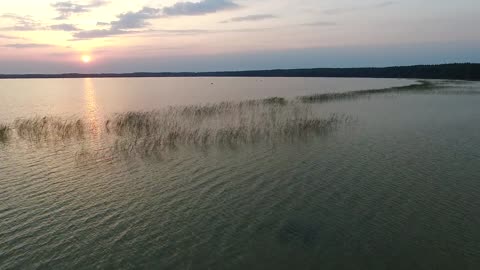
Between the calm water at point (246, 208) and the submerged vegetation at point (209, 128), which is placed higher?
the submerged vegetation at point (209, 128)

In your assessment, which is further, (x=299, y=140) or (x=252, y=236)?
(x=299, y=140)

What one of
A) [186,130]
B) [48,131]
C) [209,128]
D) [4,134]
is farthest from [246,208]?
[4,134]

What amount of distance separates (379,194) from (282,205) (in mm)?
3639

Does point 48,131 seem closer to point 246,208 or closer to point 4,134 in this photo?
point 4,134

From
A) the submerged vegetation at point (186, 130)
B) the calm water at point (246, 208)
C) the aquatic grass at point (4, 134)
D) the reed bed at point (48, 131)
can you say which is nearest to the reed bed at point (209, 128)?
the submerged vegetation at point (186, 130)

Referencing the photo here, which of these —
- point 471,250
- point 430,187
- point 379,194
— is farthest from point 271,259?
point 430,187

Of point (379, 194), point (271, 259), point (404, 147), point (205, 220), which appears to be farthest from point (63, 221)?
point (404, 147)

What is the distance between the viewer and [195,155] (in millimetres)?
19766

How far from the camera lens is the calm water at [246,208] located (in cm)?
927

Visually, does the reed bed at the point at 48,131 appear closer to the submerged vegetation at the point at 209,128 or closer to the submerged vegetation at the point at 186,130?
the submerged vegetation at the point at 186,130

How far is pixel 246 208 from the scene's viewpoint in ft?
40.3

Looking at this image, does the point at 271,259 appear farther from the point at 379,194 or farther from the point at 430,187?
the point at 430,187

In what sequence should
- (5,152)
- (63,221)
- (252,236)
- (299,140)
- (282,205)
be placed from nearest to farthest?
(252,236)
(63,221)
(282,205)
(5,152)
(299,140)

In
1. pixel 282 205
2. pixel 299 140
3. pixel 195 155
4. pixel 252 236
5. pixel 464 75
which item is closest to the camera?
pixel 252 236
